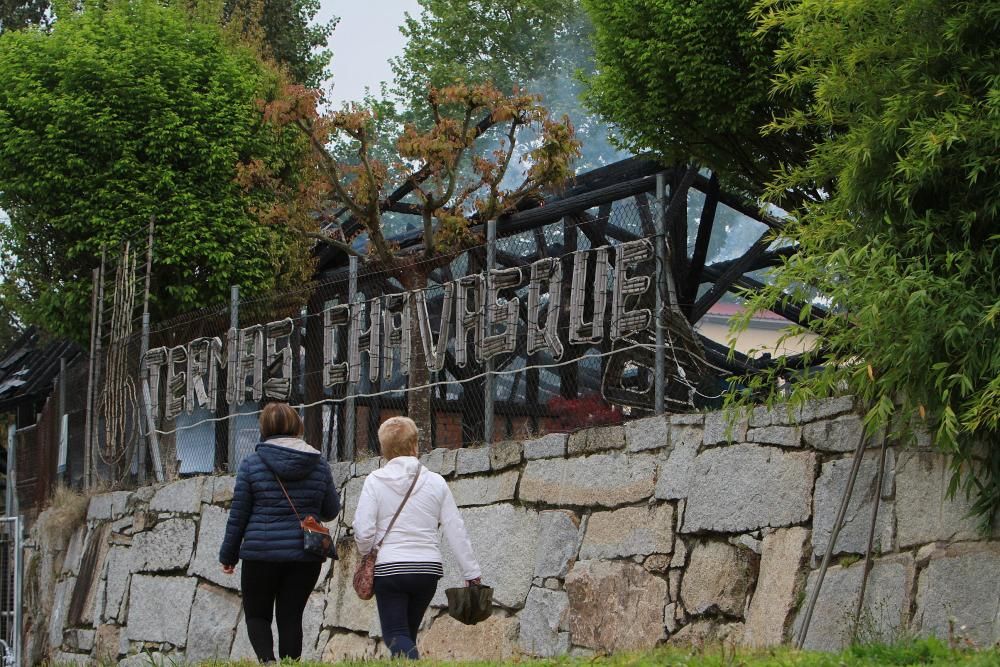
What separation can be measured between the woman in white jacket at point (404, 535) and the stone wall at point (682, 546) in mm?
1473

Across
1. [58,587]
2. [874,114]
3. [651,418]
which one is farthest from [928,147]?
[58,587]

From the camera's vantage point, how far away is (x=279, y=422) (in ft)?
25.7

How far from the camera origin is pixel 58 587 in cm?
1502

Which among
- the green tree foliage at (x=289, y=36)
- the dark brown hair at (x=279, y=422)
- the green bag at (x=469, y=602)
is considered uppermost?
the green tree foliage at (x=289, y=36)

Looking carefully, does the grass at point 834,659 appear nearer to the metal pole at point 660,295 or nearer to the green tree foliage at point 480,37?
the metal pole at point 660,295

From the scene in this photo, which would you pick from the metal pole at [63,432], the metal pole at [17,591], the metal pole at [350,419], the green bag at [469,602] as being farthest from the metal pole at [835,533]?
the metal pole at [63,432]

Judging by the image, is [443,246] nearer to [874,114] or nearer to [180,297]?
[180,297]

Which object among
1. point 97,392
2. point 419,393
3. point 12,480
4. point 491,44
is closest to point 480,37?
point 491,44

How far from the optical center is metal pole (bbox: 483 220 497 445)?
10.1 metres

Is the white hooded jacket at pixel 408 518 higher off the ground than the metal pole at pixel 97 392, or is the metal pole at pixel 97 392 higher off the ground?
the metal pole at pixel 97 392

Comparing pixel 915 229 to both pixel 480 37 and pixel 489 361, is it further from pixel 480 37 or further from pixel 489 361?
pixel 480 37

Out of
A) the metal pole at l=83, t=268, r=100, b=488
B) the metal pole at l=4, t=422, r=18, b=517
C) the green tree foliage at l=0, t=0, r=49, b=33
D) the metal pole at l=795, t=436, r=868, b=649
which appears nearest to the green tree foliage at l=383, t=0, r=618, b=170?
the green tree foliage at l=0, t=0, r=49, b=33

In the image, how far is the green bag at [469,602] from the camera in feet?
24.2

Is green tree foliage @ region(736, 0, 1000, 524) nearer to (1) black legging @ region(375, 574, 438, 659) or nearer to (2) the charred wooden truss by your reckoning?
(2) the charred wooden truss
